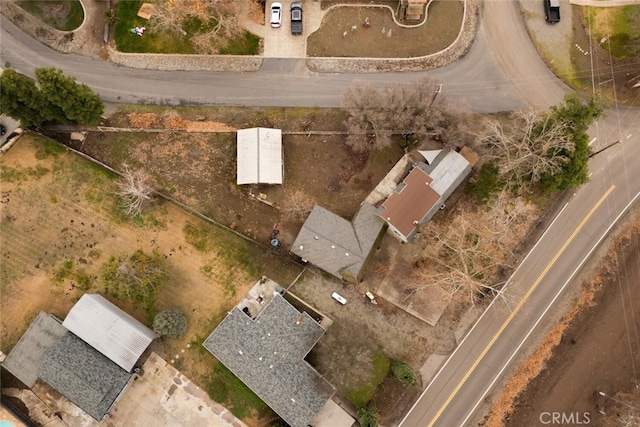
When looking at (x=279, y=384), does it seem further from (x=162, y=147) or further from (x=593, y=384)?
(x=593, y=384)

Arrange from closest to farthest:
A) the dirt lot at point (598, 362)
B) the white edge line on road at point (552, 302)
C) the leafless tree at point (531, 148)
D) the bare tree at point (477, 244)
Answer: the leafless tree at point (531, 148) → the dirt lot at point (598, 362) → the white edge line on road at point (552, 302) → the bare tree at point (477, 244)

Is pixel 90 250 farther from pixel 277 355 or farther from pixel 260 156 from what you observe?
pixel 277 355

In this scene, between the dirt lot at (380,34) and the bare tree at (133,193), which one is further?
the dirt lot at (380,34)

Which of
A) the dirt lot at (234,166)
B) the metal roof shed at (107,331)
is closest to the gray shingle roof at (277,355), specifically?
the metal roof shed at (107,331)

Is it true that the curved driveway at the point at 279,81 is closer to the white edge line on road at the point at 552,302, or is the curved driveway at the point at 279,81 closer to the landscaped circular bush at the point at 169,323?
the white edge line on road at the point at 552,302

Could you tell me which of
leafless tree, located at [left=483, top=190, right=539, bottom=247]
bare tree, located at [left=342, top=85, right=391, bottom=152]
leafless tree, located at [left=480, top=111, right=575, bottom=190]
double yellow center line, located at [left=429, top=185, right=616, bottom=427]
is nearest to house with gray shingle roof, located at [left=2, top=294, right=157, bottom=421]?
bare tree, located at [left=342, top=85, right=391, bottom=152]

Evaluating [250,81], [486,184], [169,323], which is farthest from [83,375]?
[486,184]

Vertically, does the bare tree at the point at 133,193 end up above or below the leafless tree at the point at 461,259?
above
